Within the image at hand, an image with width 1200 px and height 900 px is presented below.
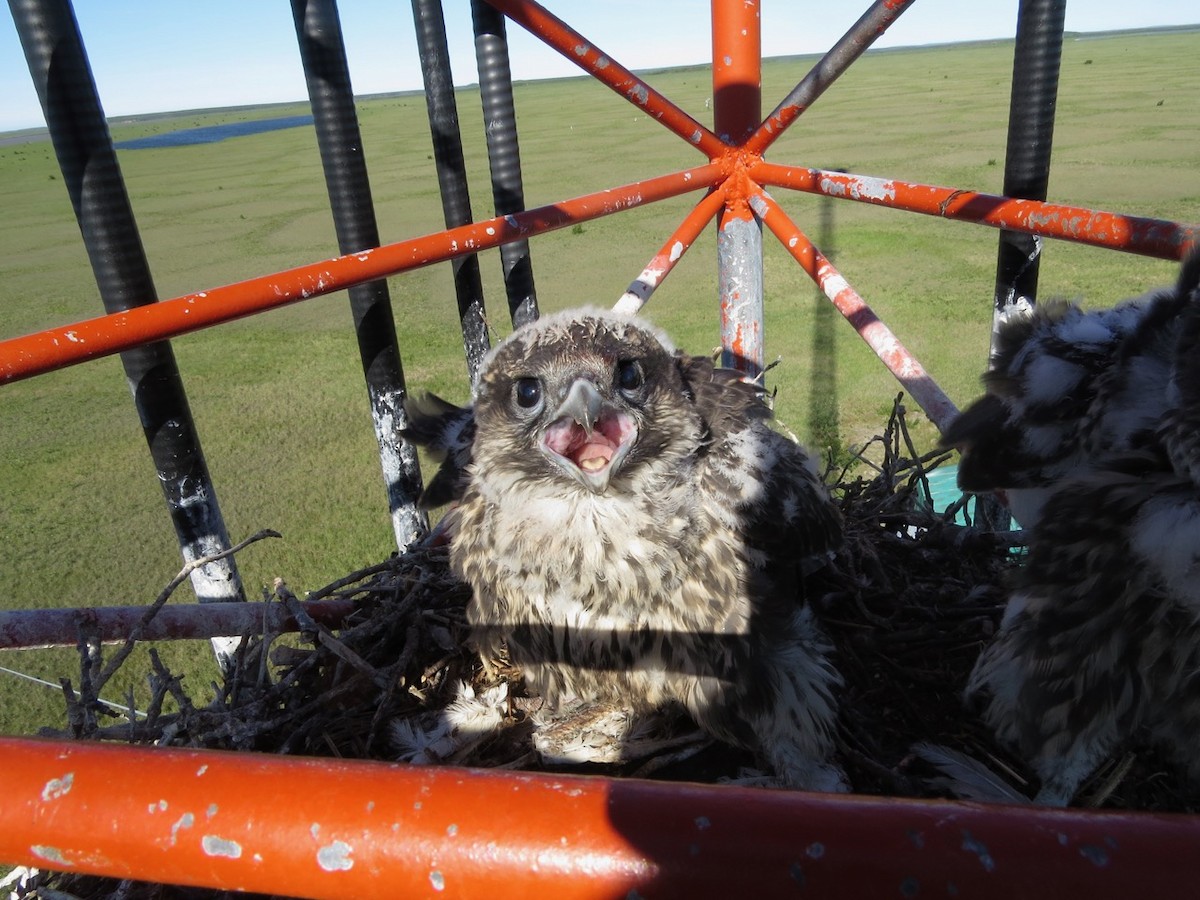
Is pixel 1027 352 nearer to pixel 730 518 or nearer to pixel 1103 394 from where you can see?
pixel 1103 394

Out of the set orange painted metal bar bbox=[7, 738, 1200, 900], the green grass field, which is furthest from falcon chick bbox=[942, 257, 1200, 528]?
the green grass field

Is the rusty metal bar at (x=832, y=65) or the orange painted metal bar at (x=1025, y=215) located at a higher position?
the rusty metal bar at (x=832, y=65)

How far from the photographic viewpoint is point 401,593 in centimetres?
253

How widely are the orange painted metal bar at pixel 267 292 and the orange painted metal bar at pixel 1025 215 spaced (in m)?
0.72

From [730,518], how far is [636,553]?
0.25 m

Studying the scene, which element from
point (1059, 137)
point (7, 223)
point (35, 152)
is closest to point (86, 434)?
point (7, 223)

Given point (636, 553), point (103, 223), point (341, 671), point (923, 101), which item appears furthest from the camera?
point (923, 101)

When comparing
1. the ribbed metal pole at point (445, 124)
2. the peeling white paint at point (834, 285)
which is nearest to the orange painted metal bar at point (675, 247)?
the peeling white paint at point (834, 285)

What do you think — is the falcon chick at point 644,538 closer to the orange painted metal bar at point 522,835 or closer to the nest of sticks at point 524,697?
the nest of sticks at point 524,697

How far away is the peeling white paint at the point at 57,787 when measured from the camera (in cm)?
54

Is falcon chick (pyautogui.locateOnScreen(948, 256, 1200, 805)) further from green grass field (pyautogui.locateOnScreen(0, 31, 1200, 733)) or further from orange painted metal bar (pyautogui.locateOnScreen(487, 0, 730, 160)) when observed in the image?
green grass field (pyautogui.locateOnScreen(0, 31, 1200, 733))

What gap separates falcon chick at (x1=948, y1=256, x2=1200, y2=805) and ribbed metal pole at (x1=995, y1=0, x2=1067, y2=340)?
111 centimetres

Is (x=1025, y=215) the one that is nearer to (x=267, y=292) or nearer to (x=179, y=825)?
(x=267, y=292)

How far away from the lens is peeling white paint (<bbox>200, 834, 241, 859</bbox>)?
0.53 m
